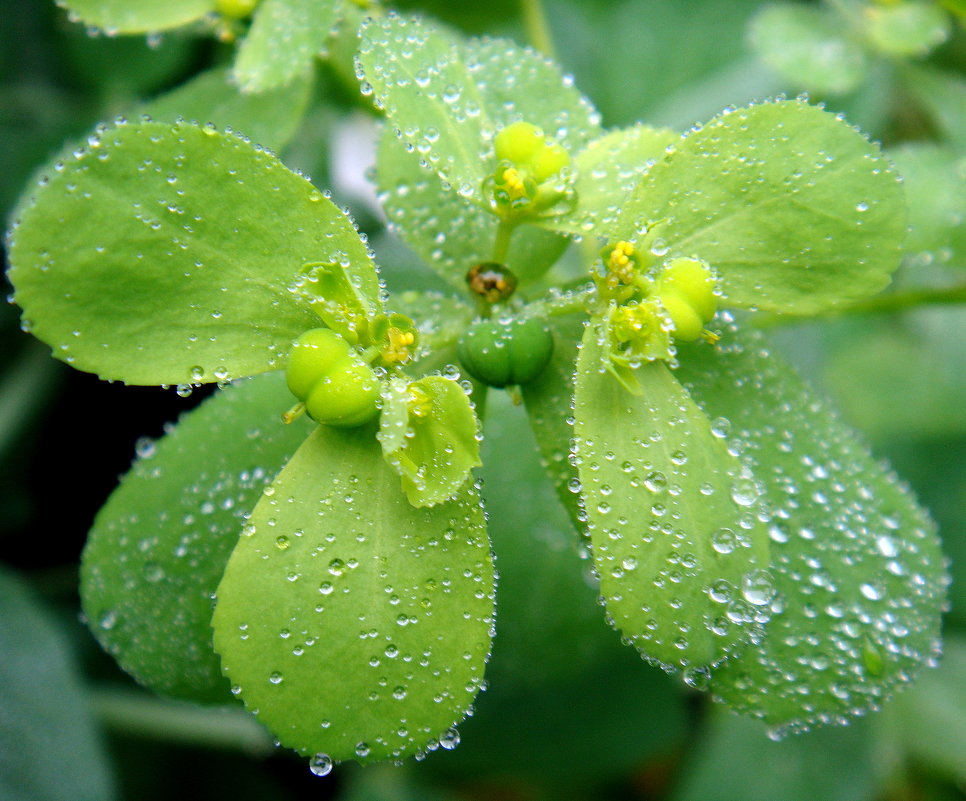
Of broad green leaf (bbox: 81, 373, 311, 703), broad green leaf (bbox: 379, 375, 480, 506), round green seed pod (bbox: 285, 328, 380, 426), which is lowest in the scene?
broad green leaf (bbox: 81, 373, 311, 703)

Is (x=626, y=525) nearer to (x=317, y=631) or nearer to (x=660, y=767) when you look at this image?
(x=317, y=631)

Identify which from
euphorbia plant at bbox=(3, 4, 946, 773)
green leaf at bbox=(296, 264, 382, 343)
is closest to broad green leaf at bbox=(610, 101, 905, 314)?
euphorbia plant at bbox=(3, 4, 946, 773)

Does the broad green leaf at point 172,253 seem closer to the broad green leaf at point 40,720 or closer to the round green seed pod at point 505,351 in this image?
the round green seed pod at point 505,351

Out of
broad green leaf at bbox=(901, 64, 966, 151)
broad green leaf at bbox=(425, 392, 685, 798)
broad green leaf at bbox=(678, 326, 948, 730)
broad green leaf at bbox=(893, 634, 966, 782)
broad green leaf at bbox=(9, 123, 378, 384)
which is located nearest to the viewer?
broad green leaf at bbox=(9, 123, 378, 384)

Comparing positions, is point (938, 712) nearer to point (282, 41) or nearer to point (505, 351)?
point (505, 351)

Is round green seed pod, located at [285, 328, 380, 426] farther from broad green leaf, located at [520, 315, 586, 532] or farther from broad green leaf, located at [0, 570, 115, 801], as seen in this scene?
broad green leaf, located at [0, 570, 115, 801]

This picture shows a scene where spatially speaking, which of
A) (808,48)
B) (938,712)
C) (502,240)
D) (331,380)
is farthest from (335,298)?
A: (938,712)

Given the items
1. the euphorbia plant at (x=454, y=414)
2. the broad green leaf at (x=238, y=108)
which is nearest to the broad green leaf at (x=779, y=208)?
the euphorbia plant at (x=454, y=414)
